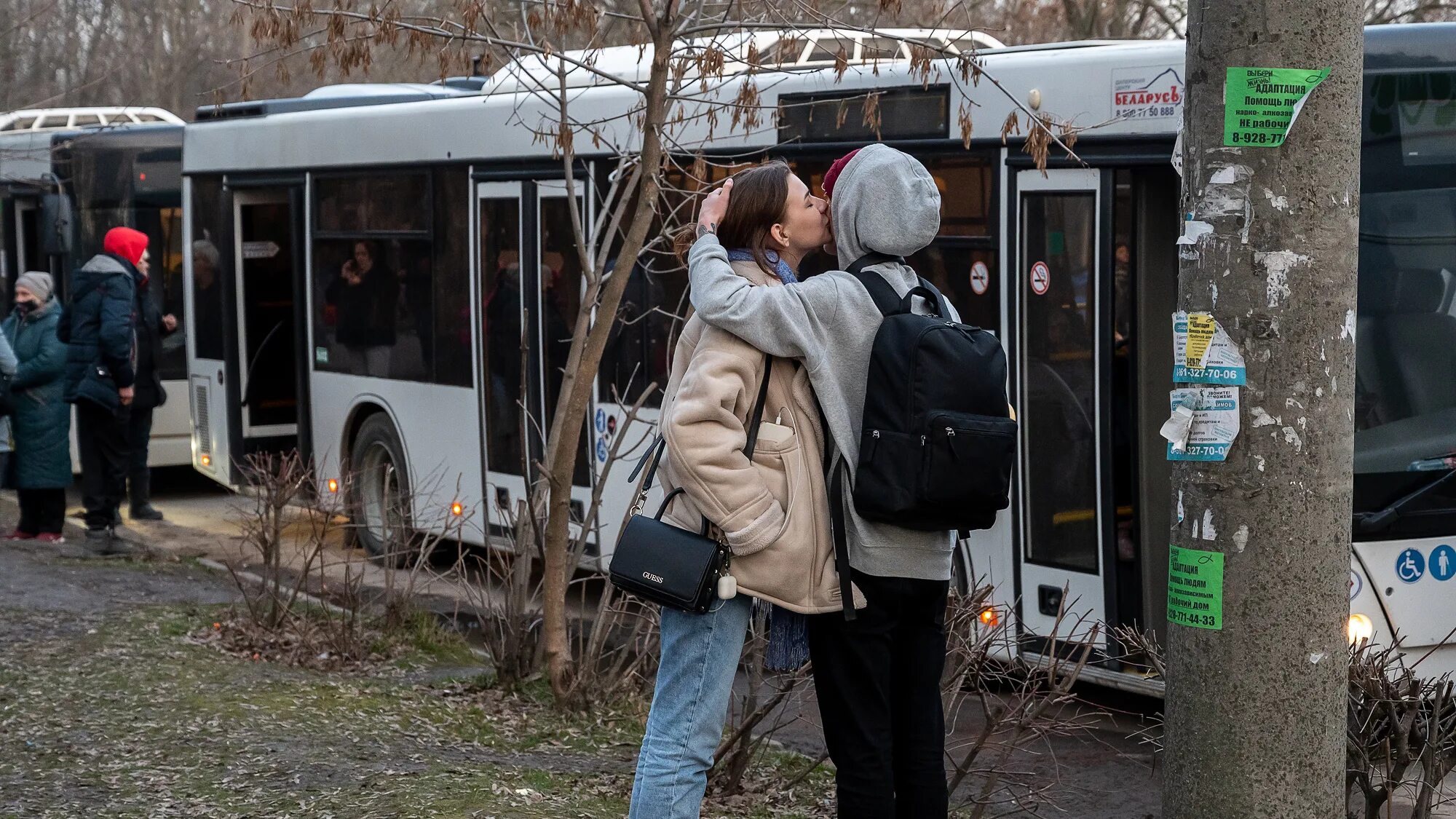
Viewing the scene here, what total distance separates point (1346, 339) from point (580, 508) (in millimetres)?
5751

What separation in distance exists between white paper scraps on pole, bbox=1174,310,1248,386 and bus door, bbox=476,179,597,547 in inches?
215

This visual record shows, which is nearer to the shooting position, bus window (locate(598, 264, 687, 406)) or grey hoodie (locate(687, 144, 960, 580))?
grey hoodie (locate(687, 144, 960, 580))

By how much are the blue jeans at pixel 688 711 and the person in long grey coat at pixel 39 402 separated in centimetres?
765

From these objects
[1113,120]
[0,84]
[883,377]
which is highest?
[0,84]

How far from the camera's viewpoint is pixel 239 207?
11820mm

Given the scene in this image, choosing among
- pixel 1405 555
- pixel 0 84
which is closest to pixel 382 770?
pixel 1405 555

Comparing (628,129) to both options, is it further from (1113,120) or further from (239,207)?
(239,207)

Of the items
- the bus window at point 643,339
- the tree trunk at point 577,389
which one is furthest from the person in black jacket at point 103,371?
the tree trunk at point 577,389

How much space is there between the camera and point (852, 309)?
339 cm

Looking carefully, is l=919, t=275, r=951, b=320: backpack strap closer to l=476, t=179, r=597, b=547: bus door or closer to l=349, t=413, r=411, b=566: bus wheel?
l=476, t=179, r=597, b=547: bus door

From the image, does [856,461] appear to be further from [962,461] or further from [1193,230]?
[1193,230]

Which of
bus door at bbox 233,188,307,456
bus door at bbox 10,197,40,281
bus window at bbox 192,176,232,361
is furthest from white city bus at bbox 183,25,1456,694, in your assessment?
bus door at bbox 10,197,40,281

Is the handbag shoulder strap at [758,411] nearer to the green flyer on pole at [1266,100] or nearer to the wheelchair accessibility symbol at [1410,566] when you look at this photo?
the green flyer on pole at [1266,100]

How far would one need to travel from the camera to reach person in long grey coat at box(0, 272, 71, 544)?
10164 millimetres
